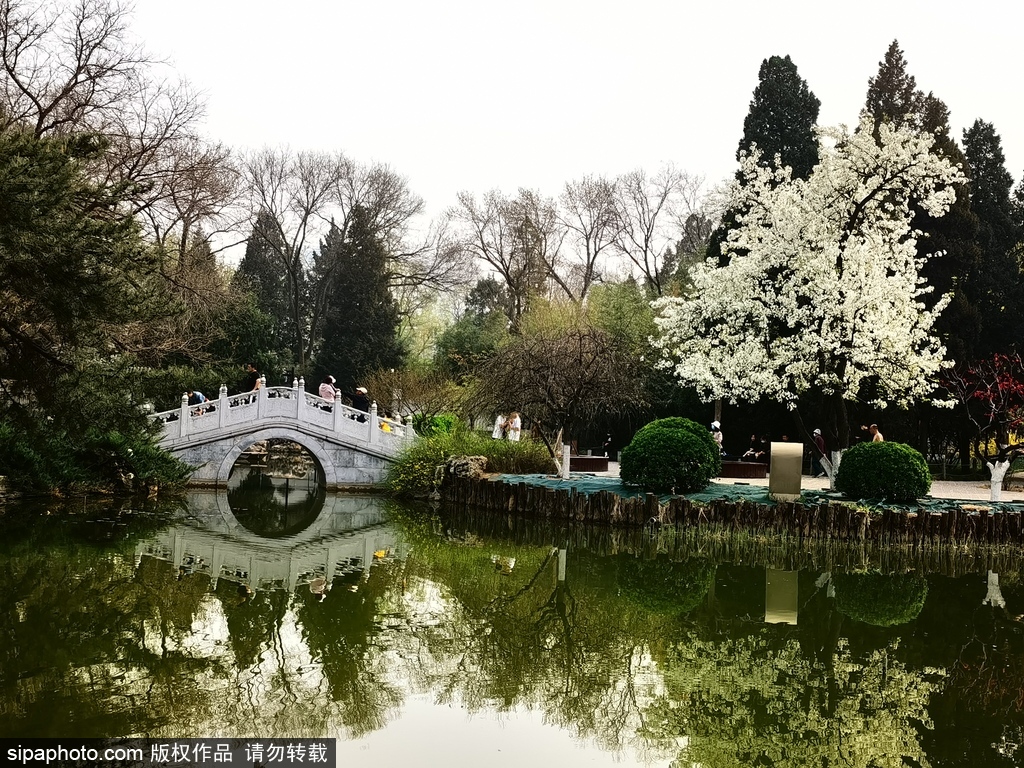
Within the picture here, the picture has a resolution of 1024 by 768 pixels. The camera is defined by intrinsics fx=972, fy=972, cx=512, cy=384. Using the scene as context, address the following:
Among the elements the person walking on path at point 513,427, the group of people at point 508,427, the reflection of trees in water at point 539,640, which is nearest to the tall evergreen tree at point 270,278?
the group of people at point 508,427

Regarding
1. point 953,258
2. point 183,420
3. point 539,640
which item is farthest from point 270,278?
point 539,640

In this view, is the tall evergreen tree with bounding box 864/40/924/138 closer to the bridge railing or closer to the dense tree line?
the dense tree line

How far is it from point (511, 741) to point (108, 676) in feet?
11.1

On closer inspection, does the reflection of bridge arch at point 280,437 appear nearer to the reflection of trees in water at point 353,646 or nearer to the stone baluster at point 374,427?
the stone baluster at point 374,427

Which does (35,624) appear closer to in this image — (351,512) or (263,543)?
(263,543)

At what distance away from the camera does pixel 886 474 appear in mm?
16781

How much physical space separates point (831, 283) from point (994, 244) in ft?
35.0

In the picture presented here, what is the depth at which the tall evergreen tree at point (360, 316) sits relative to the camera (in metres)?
38.7

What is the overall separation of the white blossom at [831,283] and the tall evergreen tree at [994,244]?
6.66 m

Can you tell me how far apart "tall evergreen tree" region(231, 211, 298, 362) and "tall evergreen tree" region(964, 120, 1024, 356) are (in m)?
24.1

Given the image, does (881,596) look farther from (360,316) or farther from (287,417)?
(360,316)

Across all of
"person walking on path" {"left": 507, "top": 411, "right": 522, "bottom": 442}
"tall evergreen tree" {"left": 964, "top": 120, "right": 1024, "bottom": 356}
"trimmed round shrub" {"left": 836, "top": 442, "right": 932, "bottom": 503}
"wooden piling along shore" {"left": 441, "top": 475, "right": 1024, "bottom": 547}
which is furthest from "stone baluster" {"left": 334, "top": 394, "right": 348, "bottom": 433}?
"tall evergreen tree" {"left": 964, "top": 120, "right": 1024, "bottom": 356}

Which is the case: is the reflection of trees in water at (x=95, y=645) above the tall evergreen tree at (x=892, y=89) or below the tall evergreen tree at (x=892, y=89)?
below

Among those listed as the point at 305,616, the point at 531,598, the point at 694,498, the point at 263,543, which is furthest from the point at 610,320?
the point at 305,616
